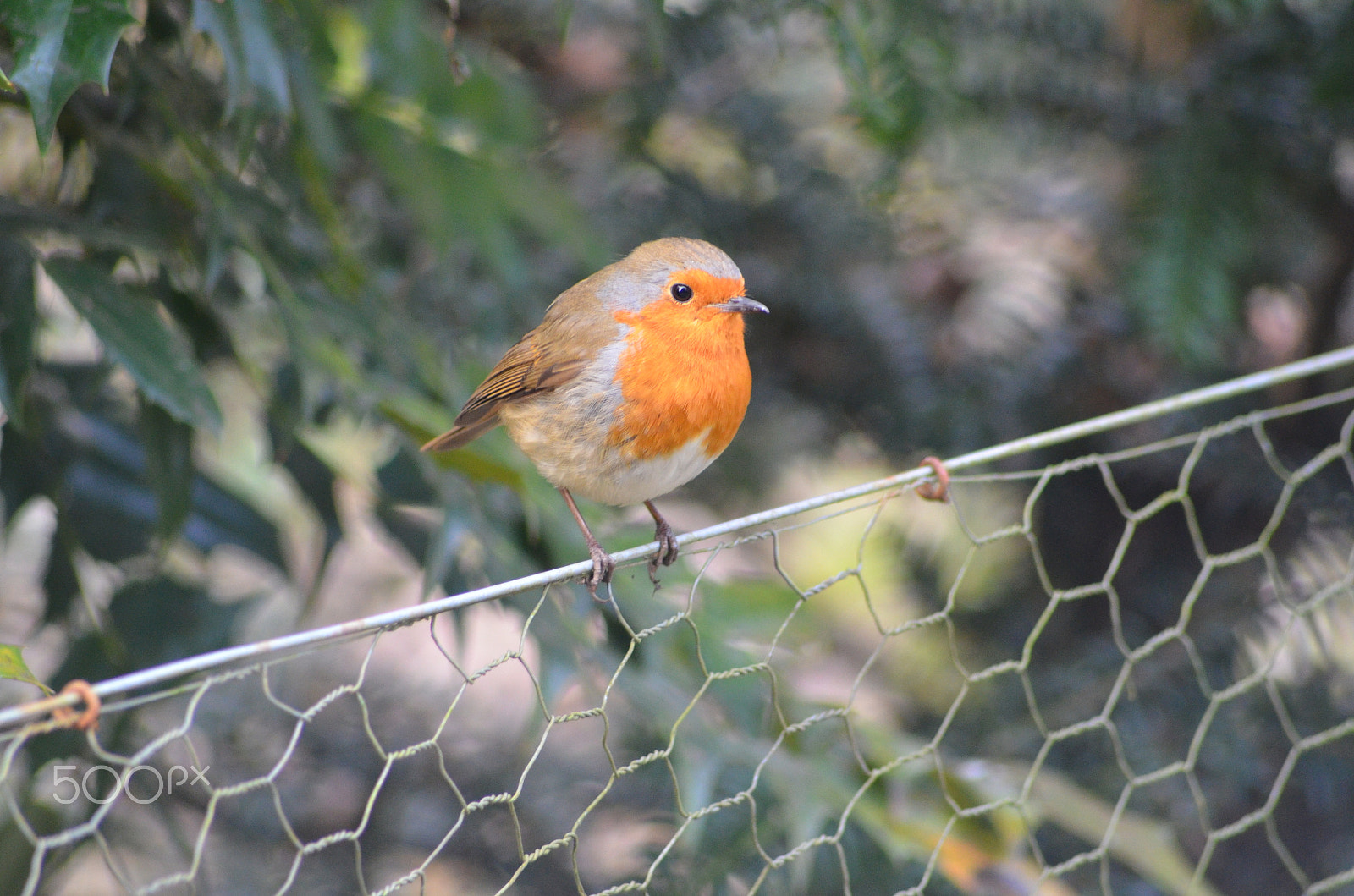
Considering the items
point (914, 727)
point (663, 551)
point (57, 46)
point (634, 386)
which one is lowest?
A: point (914, 727)

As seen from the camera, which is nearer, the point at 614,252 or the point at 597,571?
the point at 597,571

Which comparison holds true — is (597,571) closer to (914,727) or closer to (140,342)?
(140,342)

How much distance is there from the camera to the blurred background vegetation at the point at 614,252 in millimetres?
1258

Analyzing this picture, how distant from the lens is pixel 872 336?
6.27 feet

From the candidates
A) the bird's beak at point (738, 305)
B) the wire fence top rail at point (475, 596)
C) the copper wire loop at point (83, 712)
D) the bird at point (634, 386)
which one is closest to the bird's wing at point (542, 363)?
the bird at point (634, 386)

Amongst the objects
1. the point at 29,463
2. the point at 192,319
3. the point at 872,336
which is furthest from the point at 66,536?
the point at 872,336

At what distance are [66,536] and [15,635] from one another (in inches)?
34.5

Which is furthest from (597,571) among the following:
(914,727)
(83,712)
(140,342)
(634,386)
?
(914,727)

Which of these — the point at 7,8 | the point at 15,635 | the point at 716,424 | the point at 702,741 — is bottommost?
the point at 15,635

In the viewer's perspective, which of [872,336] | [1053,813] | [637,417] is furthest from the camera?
[872,336]

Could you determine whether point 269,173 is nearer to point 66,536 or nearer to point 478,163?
point 478,163

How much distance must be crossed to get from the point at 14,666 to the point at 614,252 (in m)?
1.12

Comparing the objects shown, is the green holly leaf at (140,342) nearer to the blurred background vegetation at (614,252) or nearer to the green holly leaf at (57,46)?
the blurred background vegetation at (614,252)

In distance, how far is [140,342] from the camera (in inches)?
43.3
